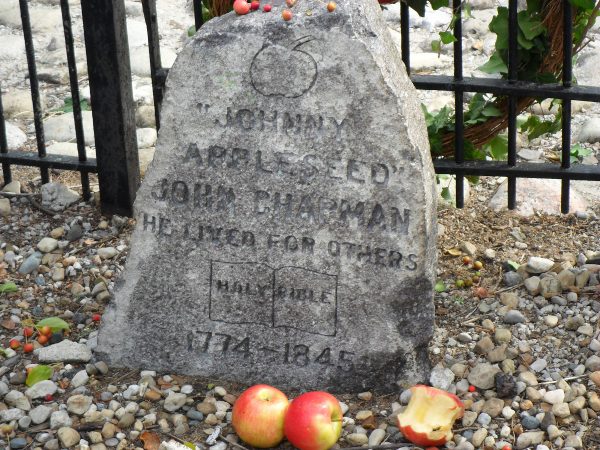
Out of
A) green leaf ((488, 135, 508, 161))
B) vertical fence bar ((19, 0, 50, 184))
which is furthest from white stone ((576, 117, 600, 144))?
vertical fence bar ((19, 0, 50, 184))

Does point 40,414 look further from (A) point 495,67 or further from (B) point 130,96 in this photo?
(A) point 495,67

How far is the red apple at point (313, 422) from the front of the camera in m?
3.38

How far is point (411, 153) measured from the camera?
3.39m

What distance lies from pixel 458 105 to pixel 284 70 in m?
1.20

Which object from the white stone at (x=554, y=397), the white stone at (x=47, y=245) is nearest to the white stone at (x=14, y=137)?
the white stone at (x=47, y=245)

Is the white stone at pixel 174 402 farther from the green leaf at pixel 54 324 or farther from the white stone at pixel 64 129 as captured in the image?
the white stone at pixel 64 129

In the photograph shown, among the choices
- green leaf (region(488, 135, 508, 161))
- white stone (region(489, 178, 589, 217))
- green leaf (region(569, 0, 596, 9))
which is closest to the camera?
green leaf (region(569, 0, 596, 9))

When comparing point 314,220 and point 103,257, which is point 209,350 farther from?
point 103,257

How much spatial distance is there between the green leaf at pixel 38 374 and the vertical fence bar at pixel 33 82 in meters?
1.46

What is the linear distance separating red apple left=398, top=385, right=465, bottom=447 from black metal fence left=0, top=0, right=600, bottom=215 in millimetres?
1322

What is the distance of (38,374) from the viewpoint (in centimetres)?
386

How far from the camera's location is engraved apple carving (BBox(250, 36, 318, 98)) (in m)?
3.41

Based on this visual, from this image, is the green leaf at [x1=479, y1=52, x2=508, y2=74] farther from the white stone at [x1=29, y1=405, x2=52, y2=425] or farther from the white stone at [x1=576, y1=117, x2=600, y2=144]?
the white stone at [x1=29, y1=405, x2=52, y2=425]

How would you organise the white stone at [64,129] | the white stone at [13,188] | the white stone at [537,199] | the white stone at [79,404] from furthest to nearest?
the white stone at [64,129]
the white stone at [13,188]
the white stone at [537,199]
the white stone at [79,404]
